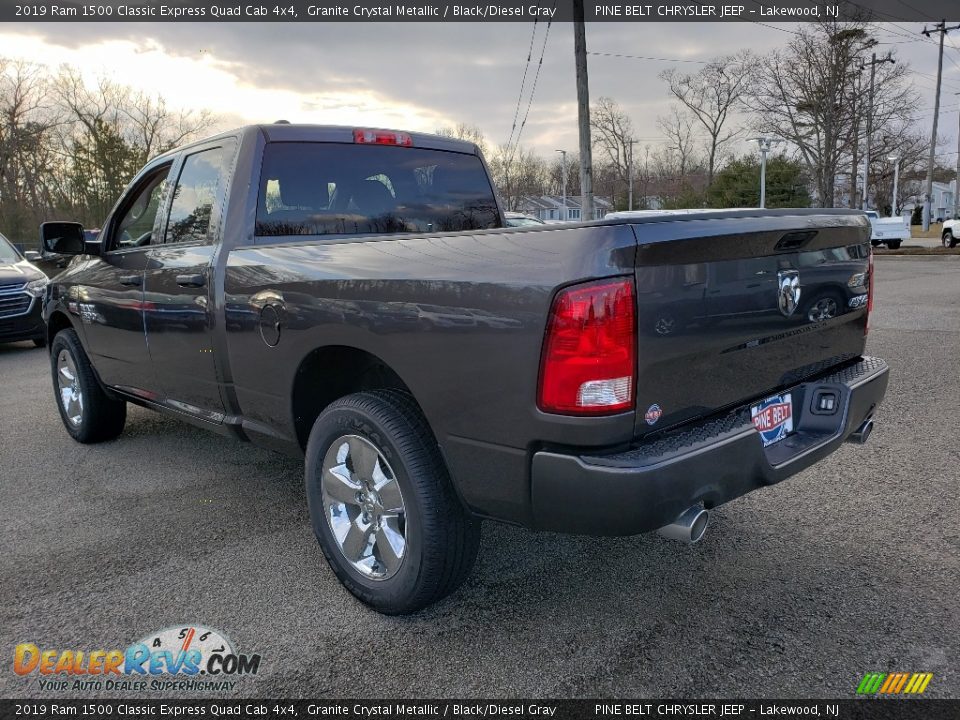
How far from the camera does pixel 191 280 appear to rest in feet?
11.2

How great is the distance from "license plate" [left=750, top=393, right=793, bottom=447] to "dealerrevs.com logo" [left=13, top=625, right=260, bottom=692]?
192cm

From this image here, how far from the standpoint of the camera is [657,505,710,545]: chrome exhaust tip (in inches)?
85.9

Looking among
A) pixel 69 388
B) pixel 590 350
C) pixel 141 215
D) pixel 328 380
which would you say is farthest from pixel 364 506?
pixel 69 388

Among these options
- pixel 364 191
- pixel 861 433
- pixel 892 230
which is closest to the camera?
pixel 861 433

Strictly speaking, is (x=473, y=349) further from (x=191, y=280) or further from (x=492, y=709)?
(x=191, y=280)

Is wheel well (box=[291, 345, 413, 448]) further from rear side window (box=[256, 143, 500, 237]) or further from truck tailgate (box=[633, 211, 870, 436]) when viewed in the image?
truck tailgate (box=[633, 211, 870, 436])

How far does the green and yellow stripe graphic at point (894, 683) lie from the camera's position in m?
2.14

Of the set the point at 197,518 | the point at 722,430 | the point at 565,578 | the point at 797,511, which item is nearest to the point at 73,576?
the point at 197,518

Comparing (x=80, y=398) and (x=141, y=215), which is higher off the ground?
(x=141, y=215)

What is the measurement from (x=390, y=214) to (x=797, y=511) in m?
2.54

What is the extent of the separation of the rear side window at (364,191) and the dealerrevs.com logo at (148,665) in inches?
71.0

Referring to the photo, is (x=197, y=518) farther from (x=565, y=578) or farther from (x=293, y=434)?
(x=565, y=578)

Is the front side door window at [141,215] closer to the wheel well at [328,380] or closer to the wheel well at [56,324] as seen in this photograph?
the wheel well at [56,324]

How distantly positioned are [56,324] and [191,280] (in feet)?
8.00
